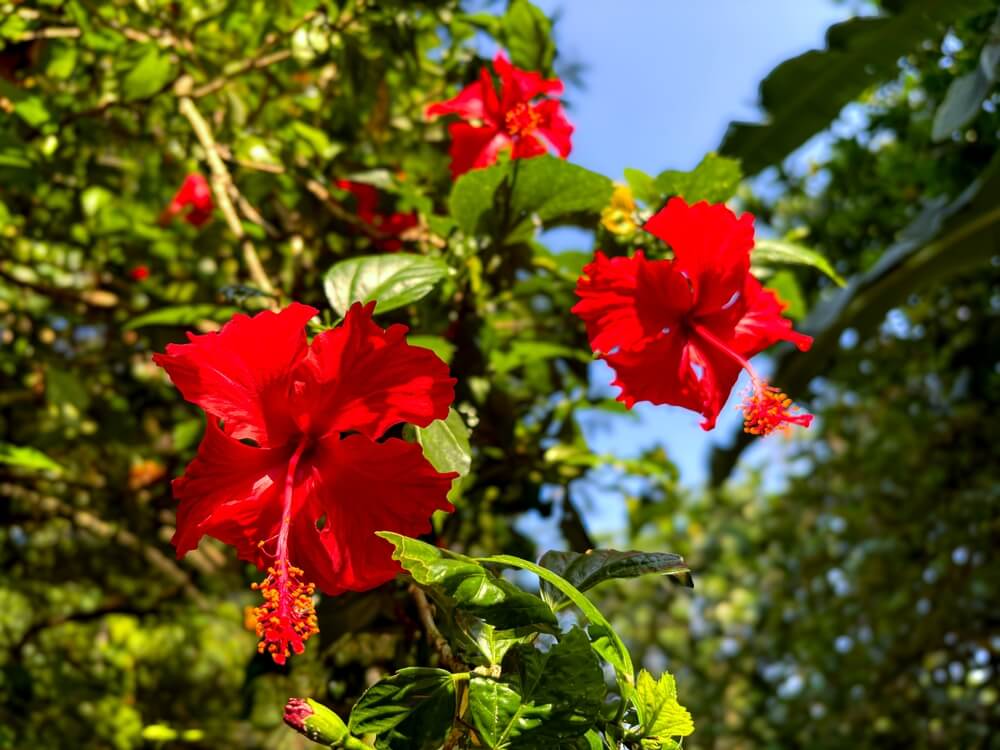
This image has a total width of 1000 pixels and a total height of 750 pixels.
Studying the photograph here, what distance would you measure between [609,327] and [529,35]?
508mm

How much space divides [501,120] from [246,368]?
517 millimetres

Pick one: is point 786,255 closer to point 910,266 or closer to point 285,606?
point 285,606

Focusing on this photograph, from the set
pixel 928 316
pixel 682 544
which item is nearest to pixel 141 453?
pixel 928 316

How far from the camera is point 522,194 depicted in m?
0.93

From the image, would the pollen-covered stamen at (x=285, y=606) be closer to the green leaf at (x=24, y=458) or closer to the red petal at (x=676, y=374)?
the red petal at (x=676, y=374)

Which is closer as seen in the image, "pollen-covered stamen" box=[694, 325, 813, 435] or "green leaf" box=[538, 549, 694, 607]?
"green leaf" box=[538, 549, 694, 607]

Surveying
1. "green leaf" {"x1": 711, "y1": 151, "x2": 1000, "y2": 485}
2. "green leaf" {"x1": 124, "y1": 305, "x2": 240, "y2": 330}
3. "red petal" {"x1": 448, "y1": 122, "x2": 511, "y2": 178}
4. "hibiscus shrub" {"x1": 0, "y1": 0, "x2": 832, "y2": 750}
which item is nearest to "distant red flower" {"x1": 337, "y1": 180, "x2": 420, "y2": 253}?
"hibiscus shrub" {"x1": 0, "y1": 0, "x2": 832, "y2": 750}

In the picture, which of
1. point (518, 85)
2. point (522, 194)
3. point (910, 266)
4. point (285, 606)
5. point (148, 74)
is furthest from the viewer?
point (910, 266)

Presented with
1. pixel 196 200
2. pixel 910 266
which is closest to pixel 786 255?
pixel 196 200

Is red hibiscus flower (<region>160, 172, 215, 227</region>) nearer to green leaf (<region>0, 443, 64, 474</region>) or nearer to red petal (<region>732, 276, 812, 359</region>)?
green leaf (<region>0, 443, 64, 474</region>)

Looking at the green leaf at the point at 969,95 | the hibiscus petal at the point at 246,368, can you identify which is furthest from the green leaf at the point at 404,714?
the green leaf at the point at 969,95

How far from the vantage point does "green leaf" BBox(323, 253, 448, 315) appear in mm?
764

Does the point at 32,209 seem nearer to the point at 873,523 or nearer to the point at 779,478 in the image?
the point at 873,523

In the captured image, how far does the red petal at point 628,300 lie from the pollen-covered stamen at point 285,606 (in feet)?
0.98
